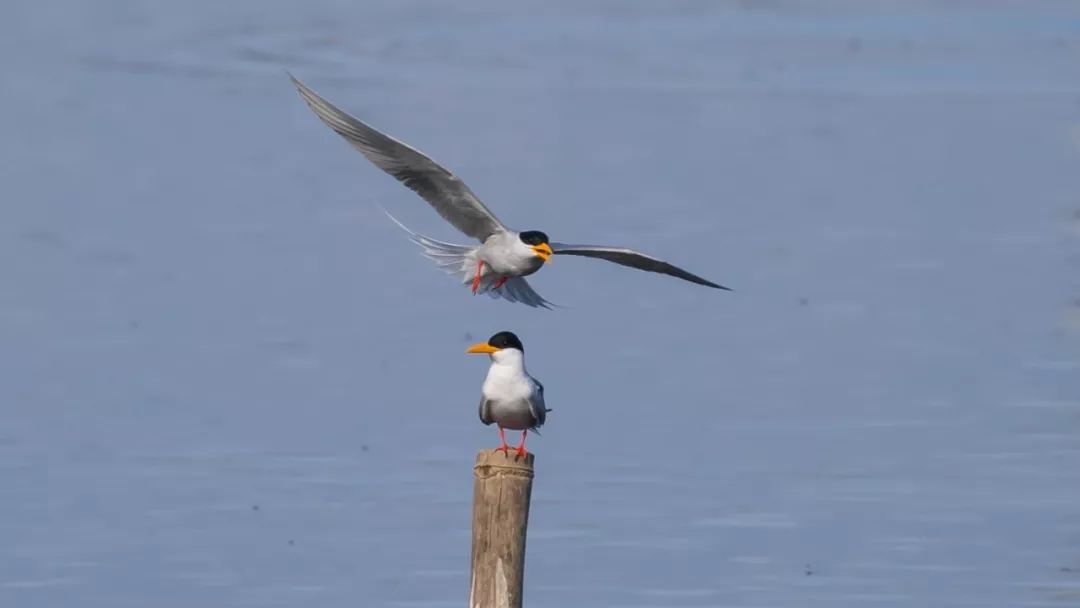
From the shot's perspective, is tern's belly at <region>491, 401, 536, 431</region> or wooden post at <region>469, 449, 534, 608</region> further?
tern's belly at <region>491, 401, 536, 431</region>

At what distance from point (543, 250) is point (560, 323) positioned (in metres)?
4.82

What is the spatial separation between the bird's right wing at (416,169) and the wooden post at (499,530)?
2.45m

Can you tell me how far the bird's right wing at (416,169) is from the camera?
9.25 metres

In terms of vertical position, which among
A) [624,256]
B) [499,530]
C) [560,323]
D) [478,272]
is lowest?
[499,530]

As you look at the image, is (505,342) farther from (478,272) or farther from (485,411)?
(478,272)

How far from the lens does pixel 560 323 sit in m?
14.0

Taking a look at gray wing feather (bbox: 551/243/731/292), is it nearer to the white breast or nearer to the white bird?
the white breast

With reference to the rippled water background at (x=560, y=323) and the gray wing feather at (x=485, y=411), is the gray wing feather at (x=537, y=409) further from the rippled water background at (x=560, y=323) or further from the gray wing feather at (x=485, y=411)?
the rippled water background at (x=560, y=323)

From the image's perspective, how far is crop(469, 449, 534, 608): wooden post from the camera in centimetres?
698

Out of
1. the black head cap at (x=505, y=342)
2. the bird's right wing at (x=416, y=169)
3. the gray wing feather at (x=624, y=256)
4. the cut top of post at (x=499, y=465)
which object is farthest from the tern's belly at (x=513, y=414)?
the bird's right wing at (x=416, y=169)

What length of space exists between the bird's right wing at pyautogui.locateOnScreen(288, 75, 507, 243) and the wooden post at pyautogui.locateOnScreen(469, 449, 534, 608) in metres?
2.45

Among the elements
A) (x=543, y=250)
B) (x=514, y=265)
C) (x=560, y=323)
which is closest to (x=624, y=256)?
(x=543, y=250)

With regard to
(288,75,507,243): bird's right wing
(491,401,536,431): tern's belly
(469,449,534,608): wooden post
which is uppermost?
(288,75,507,243): bird's right wing

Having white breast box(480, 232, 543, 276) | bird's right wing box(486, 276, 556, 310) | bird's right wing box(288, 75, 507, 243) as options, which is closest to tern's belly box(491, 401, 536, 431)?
white breast box(480, 232, 543, 276)
